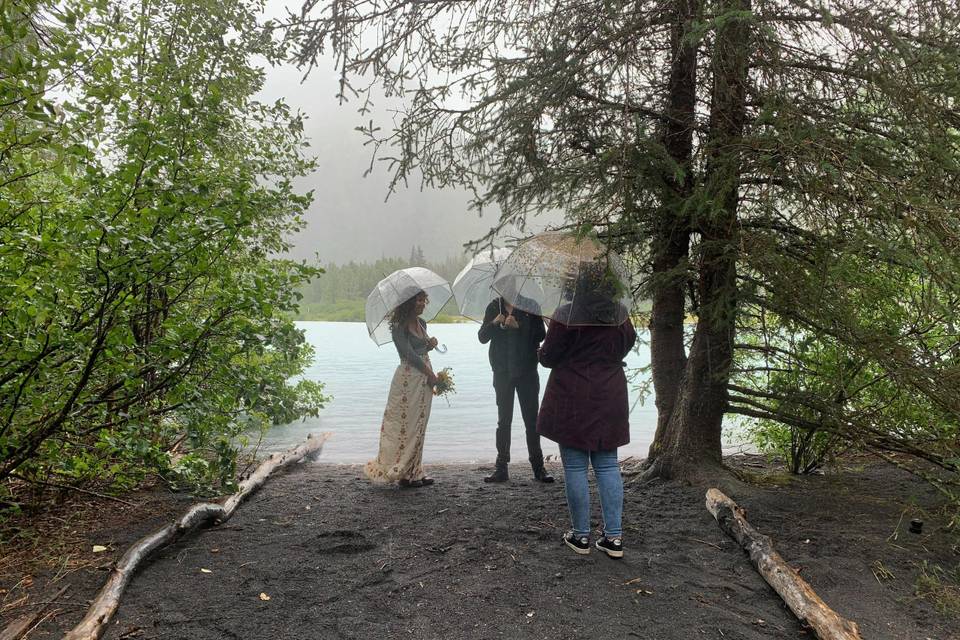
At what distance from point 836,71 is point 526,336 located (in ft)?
11.2

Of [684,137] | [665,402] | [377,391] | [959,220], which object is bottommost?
[377,391]

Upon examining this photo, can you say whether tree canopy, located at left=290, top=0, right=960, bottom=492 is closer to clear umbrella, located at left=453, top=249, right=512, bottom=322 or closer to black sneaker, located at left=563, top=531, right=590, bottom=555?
clear umbrella, located at left=453, top=249, right=512, bottom=322

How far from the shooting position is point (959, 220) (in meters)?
3.61

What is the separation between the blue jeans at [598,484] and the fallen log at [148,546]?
2.79 m

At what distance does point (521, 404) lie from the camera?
6.33m

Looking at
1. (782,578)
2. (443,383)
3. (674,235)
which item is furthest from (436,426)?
(782,578)

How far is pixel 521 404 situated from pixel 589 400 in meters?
2.26

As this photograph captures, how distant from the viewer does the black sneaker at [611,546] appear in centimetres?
418

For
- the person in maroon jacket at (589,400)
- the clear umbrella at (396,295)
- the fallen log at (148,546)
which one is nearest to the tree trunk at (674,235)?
the person in maroon jacket at (589,400)

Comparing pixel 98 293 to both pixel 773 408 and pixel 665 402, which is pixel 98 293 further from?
pixel 773 408

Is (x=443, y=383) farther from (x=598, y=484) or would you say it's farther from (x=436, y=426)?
(x=436, y=426)

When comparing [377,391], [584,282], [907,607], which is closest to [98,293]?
[584,282]

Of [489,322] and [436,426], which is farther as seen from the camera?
[436,426]

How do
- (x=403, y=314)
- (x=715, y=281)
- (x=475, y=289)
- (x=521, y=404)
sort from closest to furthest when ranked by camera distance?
(x=715, y=281), (x=403, y=314), (x=475, y=289), (x=521, y=404)
